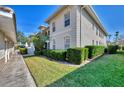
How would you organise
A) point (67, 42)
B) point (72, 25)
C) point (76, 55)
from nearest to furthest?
point (76, 55) < point (72, 25) < point (67, 42)

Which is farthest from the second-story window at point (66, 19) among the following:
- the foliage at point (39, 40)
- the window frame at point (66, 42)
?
the foliage at point (39, 40)

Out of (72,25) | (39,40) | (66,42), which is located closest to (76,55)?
(72,25)

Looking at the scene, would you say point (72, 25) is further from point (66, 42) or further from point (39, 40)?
point (39, 40)

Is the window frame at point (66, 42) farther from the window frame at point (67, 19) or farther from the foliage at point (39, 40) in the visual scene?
the foliage at point (39, 40)

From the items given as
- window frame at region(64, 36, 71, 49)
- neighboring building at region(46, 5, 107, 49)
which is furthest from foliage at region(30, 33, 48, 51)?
window frame at region(64, 36, 71, 49)

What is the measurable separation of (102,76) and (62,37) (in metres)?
6.95

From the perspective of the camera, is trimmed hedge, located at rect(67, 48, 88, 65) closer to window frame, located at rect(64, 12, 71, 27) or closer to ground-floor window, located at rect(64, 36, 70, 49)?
ground-floor window, located at rect(64, 36, 70, 49)

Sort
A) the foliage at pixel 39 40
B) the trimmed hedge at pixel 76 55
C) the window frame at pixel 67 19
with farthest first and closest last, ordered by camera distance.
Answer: the foliage at pixel 39 40, the window frame at pixel 67 19, the trimmed hedge at pixel 76 55

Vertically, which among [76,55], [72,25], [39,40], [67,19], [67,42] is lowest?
[76,55]

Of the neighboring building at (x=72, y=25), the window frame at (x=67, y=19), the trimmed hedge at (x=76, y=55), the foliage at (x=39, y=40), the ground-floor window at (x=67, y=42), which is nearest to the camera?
the trimmed hedge at (x=76, y=55)
